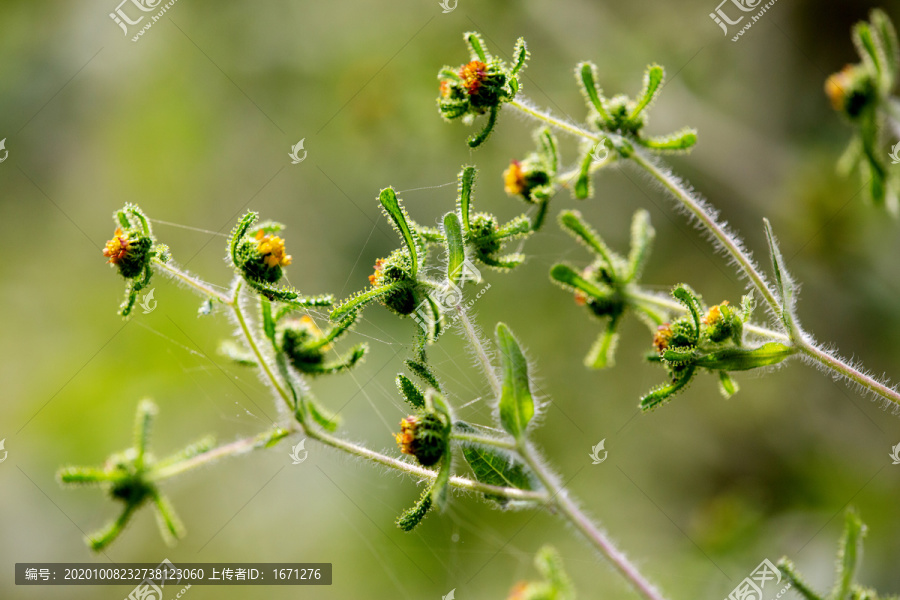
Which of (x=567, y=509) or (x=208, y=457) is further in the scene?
(x=208, y=457)

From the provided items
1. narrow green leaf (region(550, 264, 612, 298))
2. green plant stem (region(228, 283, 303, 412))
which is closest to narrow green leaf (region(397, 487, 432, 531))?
green plant stem (region(228, 283, 303, 412))

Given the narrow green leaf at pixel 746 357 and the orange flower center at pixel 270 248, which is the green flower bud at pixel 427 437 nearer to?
the orange flower center at pixel 270 248

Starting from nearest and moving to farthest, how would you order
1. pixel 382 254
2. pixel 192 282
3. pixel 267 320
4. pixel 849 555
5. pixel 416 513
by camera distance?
pixel 849 555 → pixel 416 513 → pixel 267 320 → pixel 192 282 → pixel 382 254

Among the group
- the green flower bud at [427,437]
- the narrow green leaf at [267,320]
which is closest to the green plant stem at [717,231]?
the green flower bud at [427,437]

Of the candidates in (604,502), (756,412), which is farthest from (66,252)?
(756,412)

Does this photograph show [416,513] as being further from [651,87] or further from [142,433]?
[651,87]

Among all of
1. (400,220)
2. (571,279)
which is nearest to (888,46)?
(571,279)
